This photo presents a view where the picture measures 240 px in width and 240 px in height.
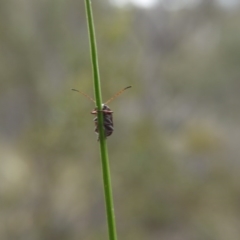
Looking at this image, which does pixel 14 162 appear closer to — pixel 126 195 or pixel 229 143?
pixel 126 195

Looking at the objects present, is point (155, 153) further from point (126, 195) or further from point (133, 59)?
point (133, 59)

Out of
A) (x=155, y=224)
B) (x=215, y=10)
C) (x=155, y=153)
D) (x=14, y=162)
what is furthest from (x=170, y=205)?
(x=215, y=10)

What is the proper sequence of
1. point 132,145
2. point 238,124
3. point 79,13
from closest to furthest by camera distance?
1. point 79,13
2. point 132,145
3. point 238,124

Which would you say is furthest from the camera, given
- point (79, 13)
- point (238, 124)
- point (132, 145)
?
point (238, 124)

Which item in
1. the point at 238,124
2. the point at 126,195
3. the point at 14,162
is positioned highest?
the point at 238,124

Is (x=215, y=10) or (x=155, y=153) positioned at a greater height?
(x=215, y=10)

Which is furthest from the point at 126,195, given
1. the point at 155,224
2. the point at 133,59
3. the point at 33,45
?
the point at 33,45

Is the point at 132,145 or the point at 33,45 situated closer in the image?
the point at 33,45
